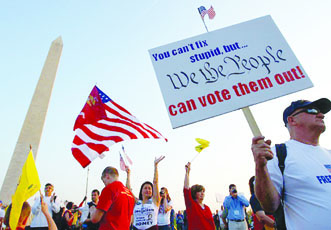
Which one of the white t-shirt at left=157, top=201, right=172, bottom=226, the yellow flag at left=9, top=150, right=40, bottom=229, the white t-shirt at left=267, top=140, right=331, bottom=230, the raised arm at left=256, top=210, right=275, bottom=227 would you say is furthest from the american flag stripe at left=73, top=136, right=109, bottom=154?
the white t-shirt at left=267, top=140, right=331, bottom=230

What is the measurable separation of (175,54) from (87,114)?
2917 mm

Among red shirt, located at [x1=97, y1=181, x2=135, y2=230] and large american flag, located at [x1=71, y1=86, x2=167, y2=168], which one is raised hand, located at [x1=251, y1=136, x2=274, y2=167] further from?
large american flag, located at [x1=71, y1=86, x2=167, y2=168]

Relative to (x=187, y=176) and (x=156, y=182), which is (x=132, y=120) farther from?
(x=187, y=176)

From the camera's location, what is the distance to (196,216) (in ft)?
13.7

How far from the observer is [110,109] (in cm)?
508

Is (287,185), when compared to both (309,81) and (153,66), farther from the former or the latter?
(153,66)

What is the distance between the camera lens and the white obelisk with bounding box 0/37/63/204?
46.2 ft

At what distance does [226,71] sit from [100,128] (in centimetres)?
309

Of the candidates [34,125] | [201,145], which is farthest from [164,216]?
[34,125]

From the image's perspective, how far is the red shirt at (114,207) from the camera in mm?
3123

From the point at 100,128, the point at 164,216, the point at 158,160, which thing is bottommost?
the point at 164,216

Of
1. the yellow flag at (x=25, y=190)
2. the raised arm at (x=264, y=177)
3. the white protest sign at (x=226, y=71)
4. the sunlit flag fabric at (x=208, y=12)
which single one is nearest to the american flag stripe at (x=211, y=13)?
the sunlit flag fabric at (x=208, y=12)

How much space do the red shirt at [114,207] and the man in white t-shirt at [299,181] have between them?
2.12 metres

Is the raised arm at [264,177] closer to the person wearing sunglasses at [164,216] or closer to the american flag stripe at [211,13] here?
the american flag stripe at [211,13]
